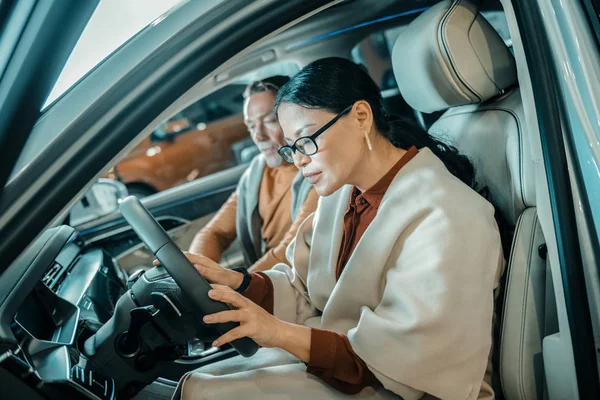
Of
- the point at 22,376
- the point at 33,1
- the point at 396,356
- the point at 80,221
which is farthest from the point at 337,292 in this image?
the point at 80,221

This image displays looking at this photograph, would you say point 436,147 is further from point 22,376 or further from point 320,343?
point 22,376

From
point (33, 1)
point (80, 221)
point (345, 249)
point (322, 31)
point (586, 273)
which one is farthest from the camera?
point (80, 221)

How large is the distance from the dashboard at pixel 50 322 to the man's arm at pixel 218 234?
63 centimetres

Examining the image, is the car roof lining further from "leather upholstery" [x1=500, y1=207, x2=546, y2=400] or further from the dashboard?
"leather upholstery" [x1=500, y1=207, x2=546, y2=400]

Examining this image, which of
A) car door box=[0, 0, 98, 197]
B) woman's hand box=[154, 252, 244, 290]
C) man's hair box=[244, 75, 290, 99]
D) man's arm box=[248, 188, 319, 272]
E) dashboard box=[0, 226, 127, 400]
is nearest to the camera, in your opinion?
car door box=[0, 0, 98, 197]

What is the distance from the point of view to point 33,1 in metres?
0.89

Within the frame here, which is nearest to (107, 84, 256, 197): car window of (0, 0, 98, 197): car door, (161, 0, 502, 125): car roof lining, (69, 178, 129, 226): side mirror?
(69, 178, 129, 226): side mirror

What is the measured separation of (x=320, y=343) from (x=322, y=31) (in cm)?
120

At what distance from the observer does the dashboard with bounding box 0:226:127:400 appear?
0.96 metres

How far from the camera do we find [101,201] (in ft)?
8.27

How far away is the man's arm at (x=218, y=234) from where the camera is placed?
251 cm

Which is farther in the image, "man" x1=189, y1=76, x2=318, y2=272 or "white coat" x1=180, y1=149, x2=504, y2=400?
"man" x1=189, y1=76, x2=318, y2=272

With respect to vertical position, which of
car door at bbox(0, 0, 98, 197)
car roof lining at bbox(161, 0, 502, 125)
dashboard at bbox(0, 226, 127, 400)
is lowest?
dashboard at bbox(0, 226, 127, 400)

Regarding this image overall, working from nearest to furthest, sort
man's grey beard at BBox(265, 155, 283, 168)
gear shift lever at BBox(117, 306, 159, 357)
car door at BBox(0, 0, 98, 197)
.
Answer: car door at BBox(0, 0, 98, 197), gear shift lever at BBox(117, 306, 159, 357), man's grey beard at BBox(265, 155, 283, 168)
